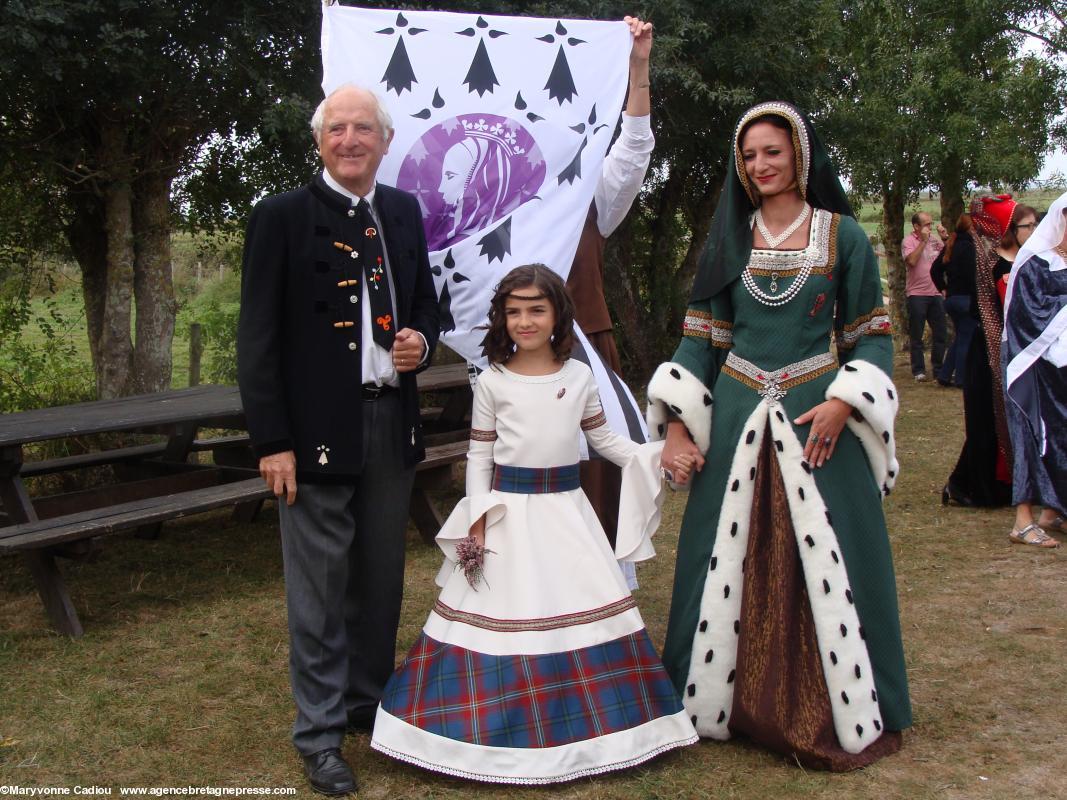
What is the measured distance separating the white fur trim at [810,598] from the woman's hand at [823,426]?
0.03m

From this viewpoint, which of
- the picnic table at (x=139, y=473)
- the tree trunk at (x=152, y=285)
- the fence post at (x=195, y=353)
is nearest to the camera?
the picnic table at (x=139, y=473)

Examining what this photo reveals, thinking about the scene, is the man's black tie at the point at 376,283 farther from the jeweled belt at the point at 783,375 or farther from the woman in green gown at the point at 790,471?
the jeweled belt at the point at 783,375

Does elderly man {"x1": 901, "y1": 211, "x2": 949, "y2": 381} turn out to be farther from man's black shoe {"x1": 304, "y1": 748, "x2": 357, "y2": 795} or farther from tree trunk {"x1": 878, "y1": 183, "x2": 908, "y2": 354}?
man's black shoe {"x1": 304, "y1": 748, "x2": 357, "y2": 795}

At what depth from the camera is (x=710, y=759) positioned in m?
3.22

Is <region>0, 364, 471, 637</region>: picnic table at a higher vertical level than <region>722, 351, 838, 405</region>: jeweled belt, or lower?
lower

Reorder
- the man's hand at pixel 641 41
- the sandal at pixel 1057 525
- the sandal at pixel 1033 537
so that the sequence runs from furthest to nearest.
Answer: the sandal at pixel 1057 525 < the sandal at pixel 1033 537 < the man's hand at pixel 641 41

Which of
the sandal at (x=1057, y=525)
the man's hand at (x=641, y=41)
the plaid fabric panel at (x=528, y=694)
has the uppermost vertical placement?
the man's hand at (x=641, y=41)

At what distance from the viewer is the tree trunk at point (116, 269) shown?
7340mm

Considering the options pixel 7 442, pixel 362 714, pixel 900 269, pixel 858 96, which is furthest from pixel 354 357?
pixel 900 269

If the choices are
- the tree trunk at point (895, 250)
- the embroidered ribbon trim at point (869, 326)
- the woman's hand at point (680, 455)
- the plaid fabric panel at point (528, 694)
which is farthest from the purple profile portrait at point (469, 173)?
the tree trunk at point (895, 250)

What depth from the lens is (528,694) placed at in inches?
119

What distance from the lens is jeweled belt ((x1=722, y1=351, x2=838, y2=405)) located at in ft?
10.5

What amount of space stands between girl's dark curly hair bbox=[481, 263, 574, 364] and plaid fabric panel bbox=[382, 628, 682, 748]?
0.90 meters

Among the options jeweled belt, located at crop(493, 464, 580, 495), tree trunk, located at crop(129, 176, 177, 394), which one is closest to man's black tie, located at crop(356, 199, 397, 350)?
jeweled belt, located at crop(493, 464, 580, 495)
